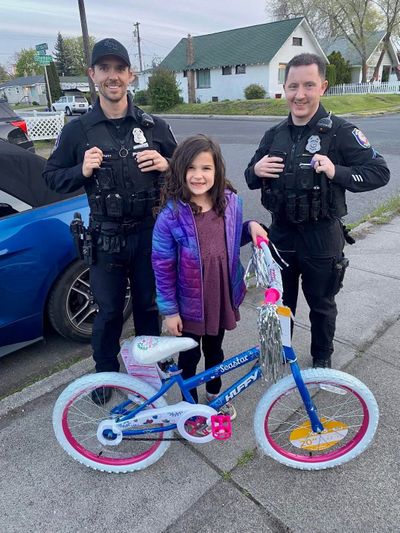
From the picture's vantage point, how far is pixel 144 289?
227 centimetres

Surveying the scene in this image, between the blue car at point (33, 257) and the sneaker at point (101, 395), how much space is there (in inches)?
34.6

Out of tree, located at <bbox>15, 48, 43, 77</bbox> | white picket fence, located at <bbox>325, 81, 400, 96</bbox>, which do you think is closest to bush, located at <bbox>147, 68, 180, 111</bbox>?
white picket fence, located at <bbox>325, 81, 400, 96</bbox>

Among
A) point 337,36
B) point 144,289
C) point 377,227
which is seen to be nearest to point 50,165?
point 144,289

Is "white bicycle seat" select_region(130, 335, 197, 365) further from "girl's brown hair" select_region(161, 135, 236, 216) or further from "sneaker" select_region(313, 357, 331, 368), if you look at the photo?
"sneaker" select_region(313, 357, 331, 368)

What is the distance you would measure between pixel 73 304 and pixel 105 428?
3.94ft

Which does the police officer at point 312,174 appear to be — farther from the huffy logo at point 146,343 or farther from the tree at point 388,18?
the tree at point 388,18

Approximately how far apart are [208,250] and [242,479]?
42.2 inches

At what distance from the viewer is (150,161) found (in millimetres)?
1990

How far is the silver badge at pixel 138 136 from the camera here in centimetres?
203

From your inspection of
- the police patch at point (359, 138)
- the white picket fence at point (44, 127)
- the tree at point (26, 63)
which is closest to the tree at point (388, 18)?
the white picket fence at point (44, 127)

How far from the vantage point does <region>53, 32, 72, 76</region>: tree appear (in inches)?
2741

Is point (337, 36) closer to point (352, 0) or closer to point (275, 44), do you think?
point (352, 0)

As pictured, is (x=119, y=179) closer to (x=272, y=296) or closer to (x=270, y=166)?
(x=270, y=166)

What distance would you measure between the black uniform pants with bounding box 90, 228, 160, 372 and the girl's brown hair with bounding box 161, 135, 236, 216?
1.35 ft
